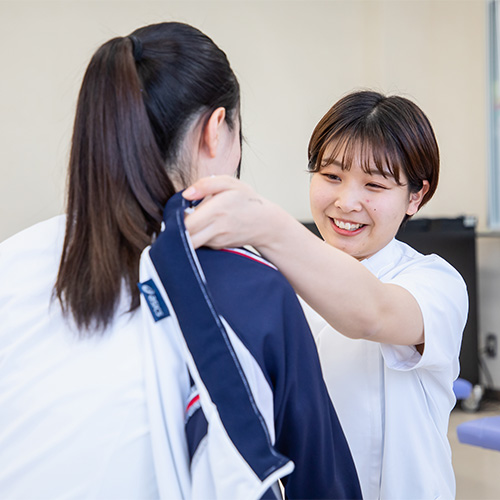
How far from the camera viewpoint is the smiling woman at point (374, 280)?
1.00 metres

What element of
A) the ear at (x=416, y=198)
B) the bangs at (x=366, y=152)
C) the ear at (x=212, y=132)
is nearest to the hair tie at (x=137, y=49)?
the ear at (x=212, y=132)

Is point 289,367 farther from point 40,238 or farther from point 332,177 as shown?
point 332,177

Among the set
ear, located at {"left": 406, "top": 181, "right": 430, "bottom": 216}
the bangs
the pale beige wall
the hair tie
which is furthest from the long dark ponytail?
the pale beige wall

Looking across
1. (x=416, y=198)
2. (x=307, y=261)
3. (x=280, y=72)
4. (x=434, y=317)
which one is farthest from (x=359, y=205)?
(x=280, y=72)

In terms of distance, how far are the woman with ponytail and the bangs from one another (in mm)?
450

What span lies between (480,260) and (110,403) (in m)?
4.15

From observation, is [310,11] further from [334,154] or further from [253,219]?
[253,219]

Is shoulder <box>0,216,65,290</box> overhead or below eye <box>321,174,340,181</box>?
below

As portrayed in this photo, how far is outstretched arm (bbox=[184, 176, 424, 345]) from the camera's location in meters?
0.93

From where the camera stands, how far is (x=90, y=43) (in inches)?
146

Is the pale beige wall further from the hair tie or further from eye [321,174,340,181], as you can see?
the hair tie

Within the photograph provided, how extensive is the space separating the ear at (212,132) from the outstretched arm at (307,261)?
11 centimetres

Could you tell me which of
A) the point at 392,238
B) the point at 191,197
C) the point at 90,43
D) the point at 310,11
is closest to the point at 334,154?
the point at 392,238

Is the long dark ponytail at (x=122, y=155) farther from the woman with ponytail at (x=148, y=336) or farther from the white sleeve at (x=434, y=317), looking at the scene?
the white sleeve at (x=434, y=317)
